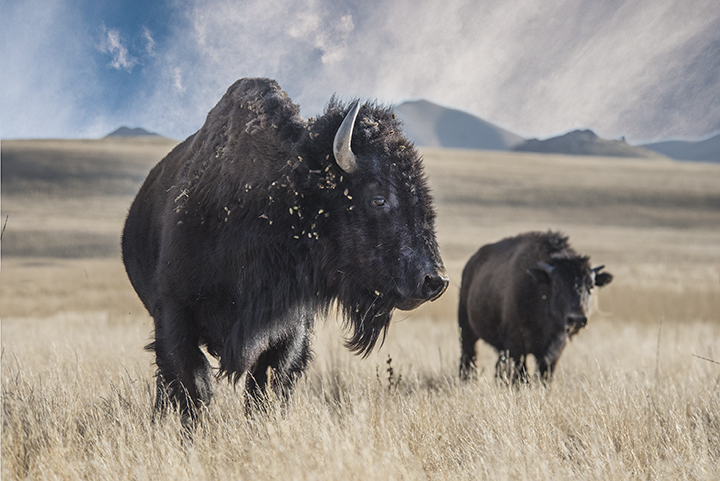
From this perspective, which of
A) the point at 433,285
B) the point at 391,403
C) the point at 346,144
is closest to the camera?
the point at 433,285

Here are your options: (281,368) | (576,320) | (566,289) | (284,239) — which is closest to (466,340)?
(566,289)

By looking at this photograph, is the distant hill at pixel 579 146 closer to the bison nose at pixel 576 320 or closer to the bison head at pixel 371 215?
the bison nose at pixel 576 320

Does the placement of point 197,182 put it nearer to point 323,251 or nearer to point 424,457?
point 323,251

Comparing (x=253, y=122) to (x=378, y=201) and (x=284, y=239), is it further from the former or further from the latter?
(x=378, y=201)

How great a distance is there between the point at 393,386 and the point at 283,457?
2545mm

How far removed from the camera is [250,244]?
3.85 m

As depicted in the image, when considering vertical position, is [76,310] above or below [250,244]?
below

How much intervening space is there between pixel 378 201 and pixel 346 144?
40 centimetres

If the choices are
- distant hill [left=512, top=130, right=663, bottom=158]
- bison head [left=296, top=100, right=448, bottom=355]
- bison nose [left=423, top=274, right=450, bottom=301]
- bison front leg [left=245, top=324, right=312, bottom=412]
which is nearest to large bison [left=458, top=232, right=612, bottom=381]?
bison front leg [left=245, top=324, right=312, bottom=412]

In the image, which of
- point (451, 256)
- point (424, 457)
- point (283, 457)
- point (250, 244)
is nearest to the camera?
point (283, 457)

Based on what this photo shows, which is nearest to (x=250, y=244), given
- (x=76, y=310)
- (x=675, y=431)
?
(x=675, y=431)

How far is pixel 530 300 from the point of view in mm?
7668

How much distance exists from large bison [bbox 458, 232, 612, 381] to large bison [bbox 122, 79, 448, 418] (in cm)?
339

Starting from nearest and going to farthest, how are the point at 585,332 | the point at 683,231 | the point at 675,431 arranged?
the point at 675,431
the point at 585,332
the point at 683,231
